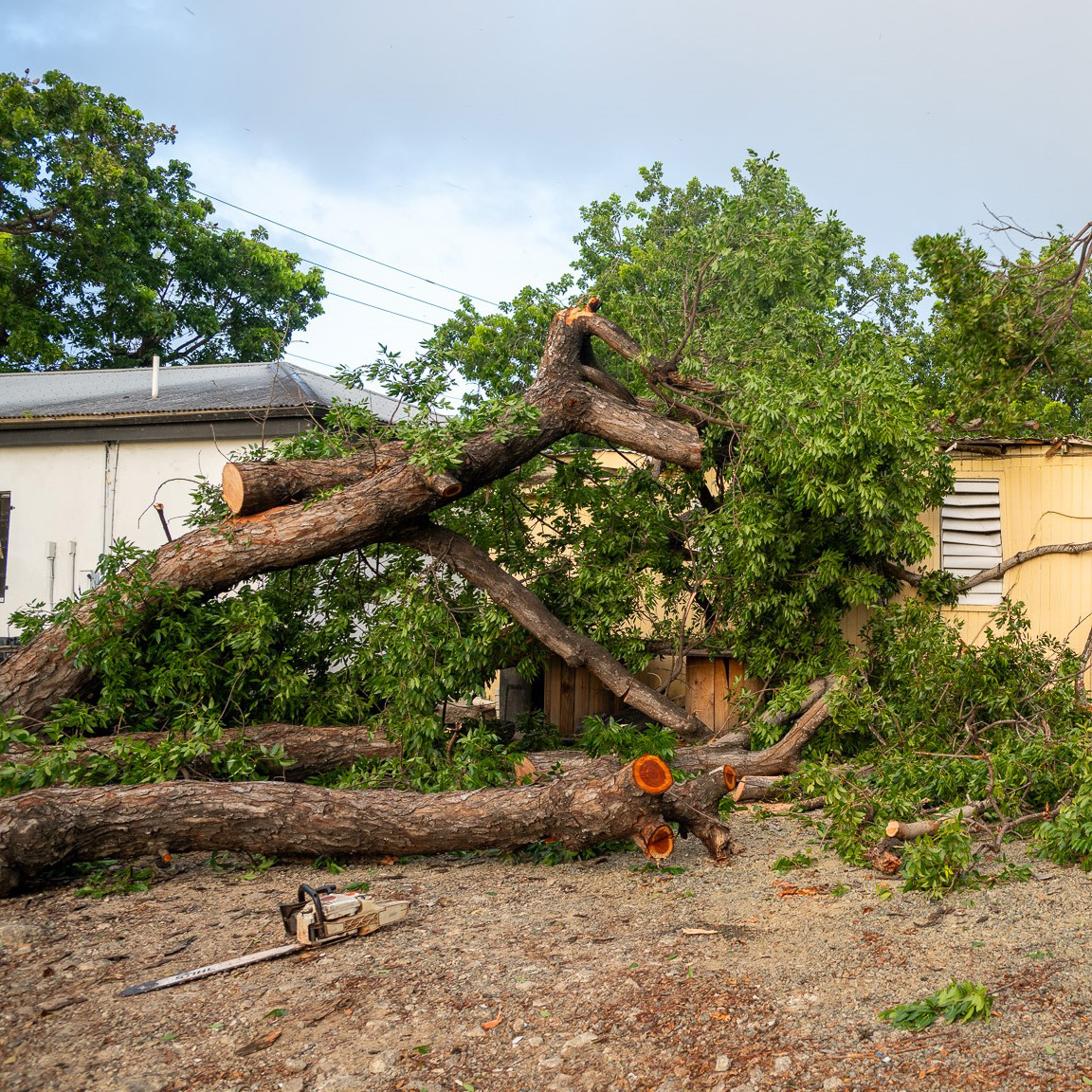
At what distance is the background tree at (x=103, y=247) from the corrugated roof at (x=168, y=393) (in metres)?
5.34

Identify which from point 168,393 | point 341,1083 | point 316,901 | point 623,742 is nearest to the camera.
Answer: point 341,1083

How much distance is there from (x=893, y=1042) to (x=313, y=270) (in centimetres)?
2520

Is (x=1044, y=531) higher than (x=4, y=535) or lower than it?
lower

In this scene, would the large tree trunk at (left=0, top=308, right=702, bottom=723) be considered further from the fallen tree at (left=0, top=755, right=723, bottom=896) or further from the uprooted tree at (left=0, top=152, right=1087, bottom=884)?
the fallen tree at (left=0, top=755, right=723, bottom=896)

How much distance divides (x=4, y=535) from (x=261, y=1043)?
11.0 meters

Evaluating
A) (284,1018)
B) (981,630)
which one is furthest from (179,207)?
(284,1018)

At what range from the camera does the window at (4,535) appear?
12.6m

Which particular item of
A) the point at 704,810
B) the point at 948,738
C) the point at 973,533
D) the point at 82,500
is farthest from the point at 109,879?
the point at 82,500

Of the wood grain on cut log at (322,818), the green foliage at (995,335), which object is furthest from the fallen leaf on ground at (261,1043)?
the green foliage at (995,335)

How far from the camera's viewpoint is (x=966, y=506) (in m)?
9.46

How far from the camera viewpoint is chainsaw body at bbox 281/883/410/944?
170 inches

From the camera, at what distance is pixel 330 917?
14.4ft

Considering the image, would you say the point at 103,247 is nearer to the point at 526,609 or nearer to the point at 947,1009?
the point at 526,609

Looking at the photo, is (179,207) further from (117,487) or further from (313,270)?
(117,487)
